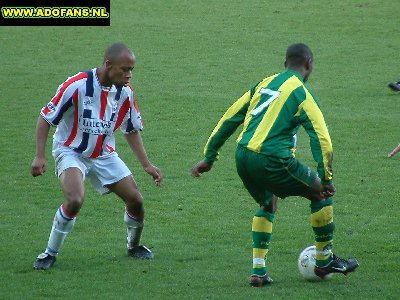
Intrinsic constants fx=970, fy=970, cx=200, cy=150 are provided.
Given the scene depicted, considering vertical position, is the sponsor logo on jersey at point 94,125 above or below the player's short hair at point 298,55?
below

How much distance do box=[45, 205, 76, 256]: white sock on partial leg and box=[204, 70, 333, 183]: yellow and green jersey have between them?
1.70 metres

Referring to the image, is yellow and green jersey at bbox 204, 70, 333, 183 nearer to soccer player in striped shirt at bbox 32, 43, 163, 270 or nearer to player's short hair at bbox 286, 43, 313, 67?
player's short hair at bbox 286, 43, 313, 67

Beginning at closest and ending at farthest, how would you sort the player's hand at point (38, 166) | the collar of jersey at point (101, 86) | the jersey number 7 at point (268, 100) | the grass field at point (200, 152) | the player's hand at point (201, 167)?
1. the jersey number 7 at point (268, 100)
2. the player's hand at point (201, 167)
3. the player's hand at point (38, 166)
4. the grass field at point (200, 152)
5. the collar of jersey at point (101, 86)

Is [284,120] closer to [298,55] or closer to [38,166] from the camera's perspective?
[298,55]

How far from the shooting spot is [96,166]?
836 cm

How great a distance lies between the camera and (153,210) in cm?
1036

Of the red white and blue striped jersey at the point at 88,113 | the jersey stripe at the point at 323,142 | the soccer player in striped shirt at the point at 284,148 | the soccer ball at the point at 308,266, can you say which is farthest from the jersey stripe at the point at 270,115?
the red white and blue striped jersey at the point at 88,113

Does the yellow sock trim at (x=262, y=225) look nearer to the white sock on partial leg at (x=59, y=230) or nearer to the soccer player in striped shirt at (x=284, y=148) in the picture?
the soccer player in striped shirt at (x=284, y=148)

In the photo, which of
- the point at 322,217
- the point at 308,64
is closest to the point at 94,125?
the point at 308,64

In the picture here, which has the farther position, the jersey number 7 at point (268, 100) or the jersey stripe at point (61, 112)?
the jersey stripe at point (61, 112)

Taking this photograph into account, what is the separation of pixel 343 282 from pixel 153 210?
3170 mm

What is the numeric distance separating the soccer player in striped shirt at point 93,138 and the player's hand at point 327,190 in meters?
1.68

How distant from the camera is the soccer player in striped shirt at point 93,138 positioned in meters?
7.99

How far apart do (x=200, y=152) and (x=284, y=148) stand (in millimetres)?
6044
